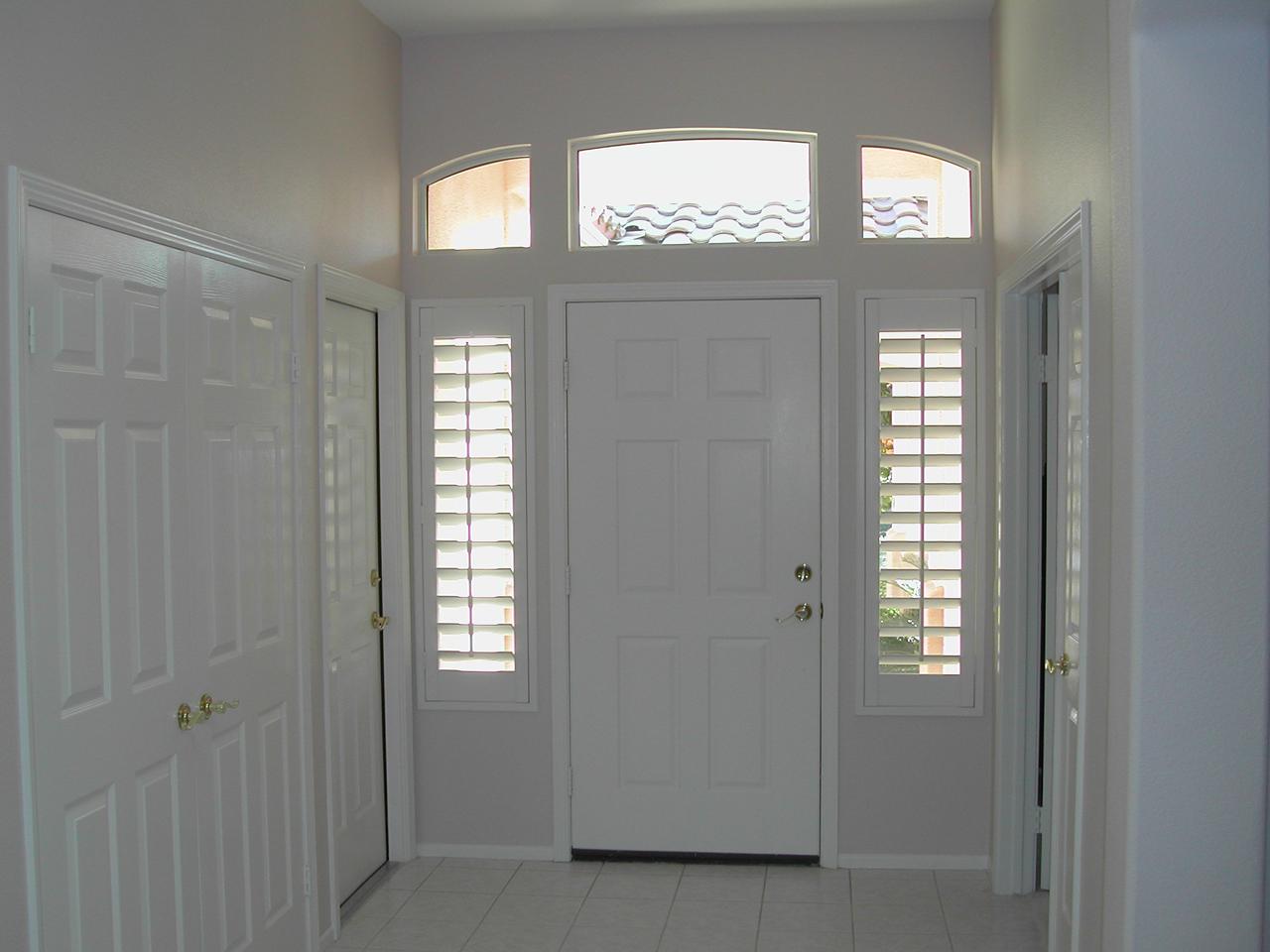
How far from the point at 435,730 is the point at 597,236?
2.01m

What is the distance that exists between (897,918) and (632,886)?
942mm

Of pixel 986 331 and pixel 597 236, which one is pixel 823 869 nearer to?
pixel 986 331

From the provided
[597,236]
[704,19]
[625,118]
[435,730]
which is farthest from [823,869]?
[704,19]

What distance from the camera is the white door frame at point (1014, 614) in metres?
3.92

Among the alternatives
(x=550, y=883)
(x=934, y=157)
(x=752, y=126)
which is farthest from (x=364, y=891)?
(x=934, y=157)

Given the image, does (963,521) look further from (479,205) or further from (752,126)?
(479,205)

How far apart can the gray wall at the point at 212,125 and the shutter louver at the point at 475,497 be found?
1.48ft

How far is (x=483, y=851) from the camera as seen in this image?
4422mm

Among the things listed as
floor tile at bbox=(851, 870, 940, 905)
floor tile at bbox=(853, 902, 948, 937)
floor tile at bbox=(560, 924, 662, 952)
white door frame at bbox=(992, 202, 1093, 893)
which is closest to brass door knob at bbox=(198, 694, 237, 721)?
floor tile at bbox=(560, 924, 662, 952)

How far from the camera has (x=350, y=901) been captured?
396 cm

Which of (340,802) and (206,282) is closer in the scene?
(206,282)

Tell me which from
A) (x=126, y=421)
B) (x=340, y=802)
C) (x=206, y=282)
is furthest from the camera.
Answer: (x=340, y=802)

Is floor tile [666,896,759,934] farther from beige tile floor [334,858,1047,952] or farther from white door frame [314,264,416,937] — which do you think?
white door frame [314,264,416,937]

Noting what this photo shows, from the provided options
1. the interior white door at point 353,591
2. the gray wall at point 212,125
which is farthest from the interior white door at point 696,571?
the gray wall at point 212,125
